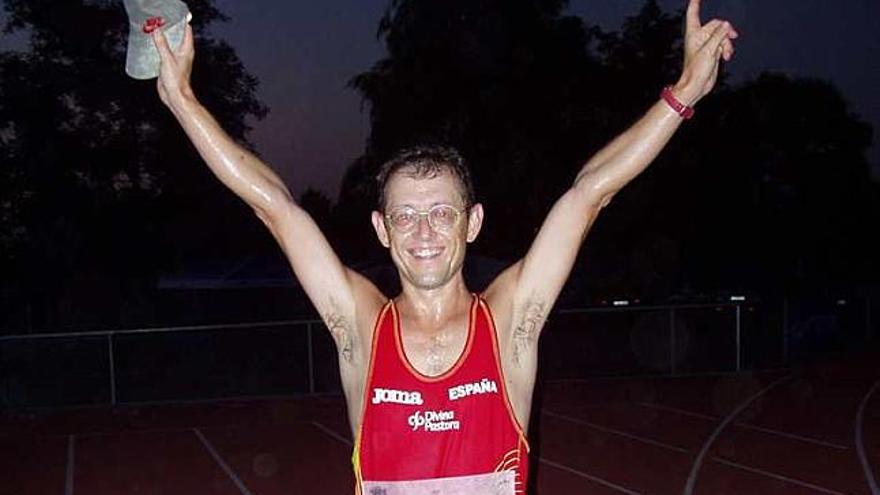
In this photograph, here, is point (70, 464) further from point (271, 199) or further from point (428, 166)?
point (428, 166)

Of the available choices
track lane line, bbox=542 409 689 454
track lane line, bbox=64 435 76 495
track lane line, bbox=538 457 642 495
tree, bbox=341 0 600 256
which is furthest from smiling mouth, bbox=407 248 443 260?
tree, bbox=341 0 600 256

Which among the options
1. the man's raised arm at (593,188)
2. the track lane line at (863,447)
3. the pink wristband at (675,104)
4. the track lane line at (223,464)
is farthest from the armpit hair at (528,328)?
the track lane line at (863,447)

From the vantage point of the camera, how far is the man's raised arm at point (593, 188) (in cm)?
248

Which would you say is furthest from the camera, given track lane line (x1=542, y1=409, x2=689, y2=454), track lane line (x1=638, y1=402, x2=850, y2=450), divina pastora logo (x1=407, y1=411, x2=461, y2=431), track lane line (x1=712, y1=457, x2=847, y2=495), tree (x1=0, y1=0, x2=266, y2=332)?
tree (x1=0, y1=0, x2=266, y2=332)

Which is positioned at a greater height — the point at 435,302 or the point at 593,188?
the point at 593,188

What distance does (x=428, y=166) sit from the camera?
8.16 feet

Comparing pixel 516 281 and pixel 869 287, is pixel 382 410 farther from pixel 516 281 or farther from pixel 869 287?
pixel 869 287

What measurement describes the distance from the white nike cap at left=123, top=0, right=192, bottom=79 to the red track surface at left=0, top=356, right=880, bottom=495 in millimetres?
6721

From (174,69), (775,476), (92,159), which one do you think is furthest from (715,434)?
(92,159)

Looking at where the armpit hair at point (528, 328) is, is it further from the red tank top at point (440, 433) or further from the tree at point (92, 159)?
the tree at point (92, 159)

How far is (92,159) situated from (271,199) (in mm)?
23149

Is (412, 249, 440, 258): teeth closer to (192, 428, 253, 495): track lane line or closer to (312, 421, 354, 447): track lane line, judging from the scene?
(192, 428, 253, 495): track lane line

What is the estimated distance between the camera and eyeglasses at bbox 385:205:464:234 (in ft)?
7.95

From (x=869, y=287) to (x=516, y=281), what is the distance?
76.7 ft
